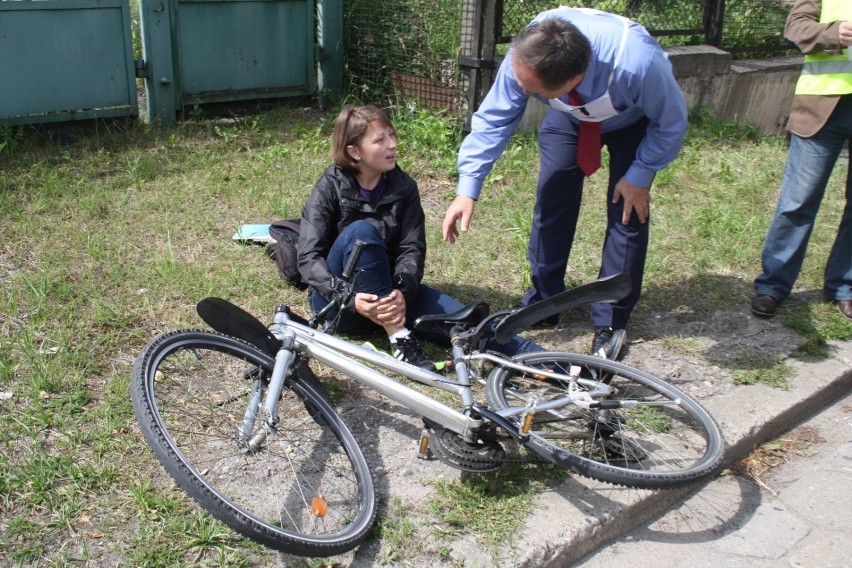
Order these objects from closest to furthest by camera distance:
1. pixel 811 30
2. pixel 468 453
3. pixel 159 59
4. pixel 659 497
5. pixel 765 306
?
pixel 468 453
pixel 659 497
pixel 811 30
pixel 765 306
pixel 159 59

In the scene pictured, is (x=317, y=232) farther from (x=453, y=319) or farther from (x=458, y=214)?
(x=453, y=319)

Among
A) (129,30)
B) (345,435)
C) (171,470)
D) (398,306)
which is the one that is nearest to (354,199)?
(398,306)

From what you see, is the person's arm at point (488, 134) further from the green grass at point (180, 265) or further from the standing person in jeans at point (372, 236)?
the green grass at point (180, 265)

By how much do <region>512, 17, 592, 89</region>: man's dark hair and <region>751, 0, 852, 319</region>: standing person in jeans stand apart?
181cm

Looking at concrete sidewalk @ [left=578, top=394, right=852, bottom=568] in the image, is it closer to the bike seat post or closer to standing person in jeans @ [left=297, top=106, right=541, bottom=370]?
the bike seat post

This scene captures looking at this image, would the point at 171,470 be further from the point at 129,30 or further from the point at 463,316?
the point at 129,30

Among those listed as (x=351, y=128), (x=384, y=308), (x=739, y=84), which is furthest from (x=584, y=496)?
(x=739, y=84)

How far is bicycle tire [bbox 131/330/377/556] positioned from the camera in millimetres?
2516

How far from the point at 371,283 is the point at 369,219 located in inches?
17.0

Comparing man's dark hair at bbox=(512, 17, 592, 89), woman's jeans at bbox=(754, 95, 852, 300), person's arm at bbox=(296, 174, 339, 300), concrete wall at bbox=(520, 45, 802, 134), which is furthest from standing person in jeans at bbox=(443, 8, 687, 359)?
concrete wall at bbox=(520, 45, 802, 134)

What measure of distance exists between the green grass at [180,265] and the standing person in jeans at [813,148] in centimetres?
20

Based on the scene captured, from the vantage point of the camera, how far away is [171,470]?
2.48 m

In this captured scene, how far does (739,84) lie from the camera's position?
8.21 meters

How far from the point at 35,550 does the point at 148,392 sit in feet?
1.92
